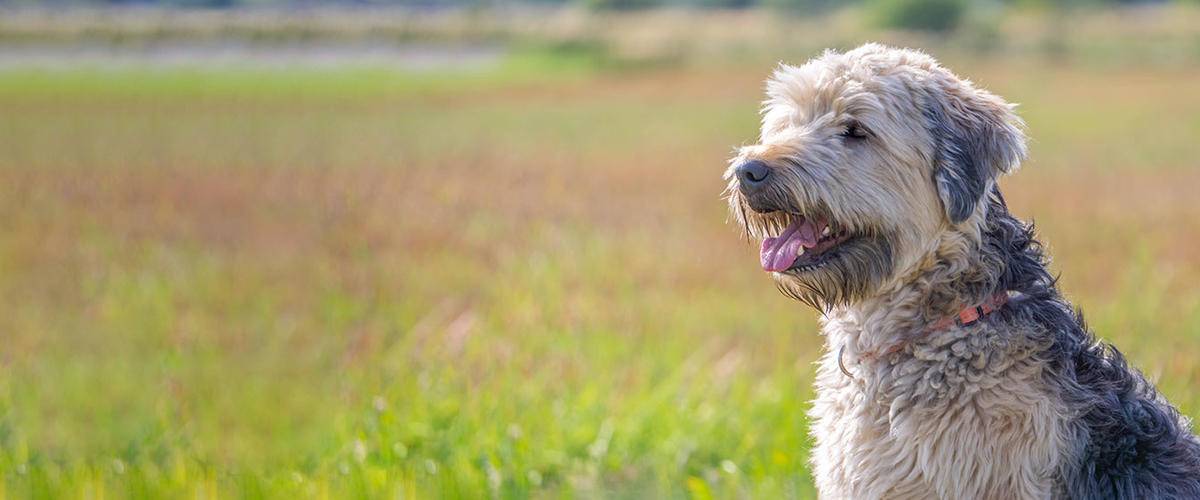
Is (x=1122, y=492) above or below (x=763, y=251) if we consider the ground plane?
below

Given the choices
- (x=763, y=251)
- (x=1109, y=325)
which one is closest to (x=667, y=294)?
(x=1109, y=325)

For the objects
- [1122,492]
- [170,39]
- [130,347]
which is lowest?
[170,39]

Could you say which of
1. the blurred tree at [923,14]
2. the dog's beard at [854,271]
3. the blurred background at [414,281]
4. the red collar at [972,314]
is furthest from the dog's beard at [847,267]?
the blurred tree at [923,14]

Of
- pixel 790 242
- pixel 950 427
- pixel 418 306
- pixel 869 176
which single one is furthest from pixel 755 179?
pixel 418 306

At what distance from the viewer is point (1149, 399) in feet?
15.9

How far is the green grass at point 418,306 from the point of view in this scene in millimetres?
7043

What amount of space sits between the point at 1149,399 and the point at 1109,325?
501 centimetres

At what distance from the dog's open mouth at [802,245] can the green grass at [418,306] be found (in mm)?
1723

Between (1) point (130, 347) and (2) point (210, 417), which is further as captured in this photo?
(1) point (130, 347)

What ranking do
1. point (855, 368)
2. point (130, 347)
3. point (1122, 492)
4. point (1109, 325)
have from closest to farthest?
point (1122, 492), point (855, 368), point (130, 347), point (1109, 325)

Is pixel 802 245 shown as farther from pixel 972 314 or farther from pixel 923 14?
pixel 923 14

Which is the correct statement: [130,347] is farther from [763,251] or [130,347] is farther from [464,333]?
[763,251]

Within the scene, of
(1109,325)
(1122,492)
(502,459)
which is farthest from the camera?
(1109,325)

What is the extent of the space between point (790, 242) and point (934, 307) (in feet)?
2.14
